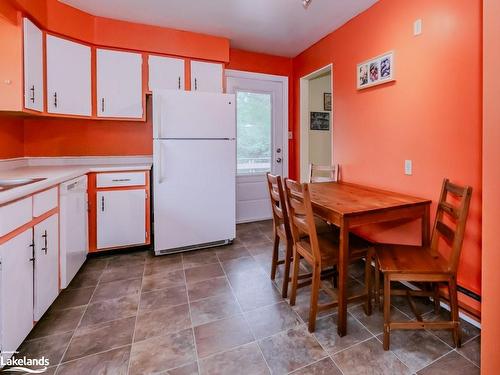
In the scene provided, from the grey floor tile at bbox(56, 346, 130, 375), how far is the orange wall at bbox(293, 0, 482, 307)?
7.07 feet

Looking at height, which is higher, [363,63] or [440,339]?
[363,63]

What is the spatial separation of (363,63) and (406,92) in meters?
0.60

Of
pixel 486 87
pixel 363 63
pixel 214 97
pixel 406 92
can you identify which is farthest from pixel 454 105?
pixel 214 97

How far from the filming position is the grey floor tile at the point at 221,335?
154 centimetres

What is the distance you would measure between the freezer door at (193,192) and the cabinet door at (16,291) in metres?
1.30

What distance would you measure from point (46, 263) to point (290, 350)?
5.24ft

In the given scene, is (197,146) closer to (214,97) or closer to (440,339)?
(214,97)

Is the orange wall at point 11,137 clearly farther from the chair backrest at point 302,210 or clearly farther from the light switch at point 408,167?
the light switch at point 408,167

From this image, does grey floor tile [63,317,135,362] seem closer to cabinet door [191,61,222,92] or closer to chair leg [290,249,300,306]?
chair leg [290,249,300,306]

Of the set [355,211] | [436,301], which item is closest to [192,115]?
[355,211]

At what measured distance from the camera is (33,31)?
234cm

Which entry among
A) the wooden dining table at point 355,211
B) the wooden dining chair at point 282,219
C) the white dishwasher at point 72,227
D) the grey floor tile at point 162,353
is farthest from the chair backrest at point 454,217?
the white dishwasher at point 72,227

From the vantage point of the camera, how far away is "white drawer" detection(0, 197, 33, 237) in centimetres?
127

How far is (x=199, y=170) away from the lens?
288 centimetres
